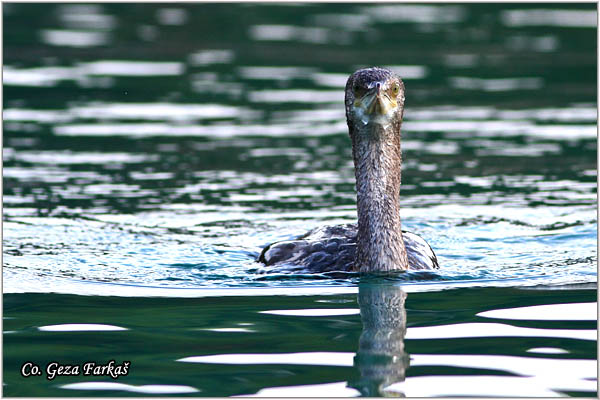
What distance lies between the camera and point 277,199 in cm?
1195

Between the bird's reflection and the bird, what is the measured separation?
0.37 m

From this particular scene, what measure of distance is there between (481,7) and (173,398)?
2150 cm

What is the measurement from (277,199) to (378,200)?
3.36 metres

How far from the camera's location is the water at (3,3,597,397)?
256 inches

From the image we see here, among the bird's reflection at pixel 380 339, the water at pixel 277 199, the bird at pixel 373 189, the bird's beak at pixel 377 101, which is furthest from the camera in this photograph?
the bird at pixel 373 189

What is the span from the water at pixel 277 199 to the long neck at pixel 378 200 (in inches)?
8.2

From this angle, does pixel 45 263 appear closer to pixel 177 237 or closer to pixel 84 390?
pixel 177 237

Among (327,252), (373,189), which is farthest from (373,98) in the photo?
(327,252)

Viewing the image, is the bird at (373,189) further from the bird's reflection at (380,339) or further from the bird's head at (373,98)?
the bird's reflection at (380,339)

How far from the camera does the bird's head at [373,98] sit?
813 cm

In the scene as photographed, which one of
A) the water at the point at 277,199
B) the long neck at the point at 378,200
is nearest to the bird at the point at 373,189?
the long neck at the point at 378,200

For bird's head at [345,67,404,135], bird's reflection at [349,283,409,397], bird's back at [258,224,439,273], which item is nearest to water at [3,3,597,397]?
bird's reflection at [349,283,409,397]

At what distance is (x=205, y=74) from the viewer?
18.6 meters

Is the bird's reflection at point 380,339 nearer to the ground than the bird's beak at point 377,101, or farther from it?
nearer to the ground
